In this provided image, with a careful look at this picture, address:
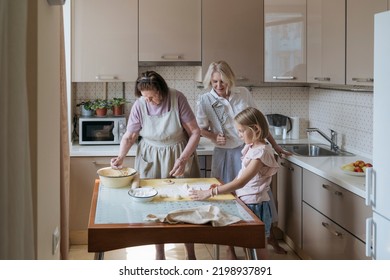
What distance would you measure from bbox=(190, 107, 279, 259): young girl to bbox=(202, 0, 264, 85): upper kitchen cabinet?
48.4 inches

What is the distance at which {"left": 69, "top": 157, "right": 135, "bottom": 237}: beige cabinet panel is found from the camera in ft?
11.3

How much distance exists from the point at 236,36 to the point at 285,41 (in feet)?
1.16

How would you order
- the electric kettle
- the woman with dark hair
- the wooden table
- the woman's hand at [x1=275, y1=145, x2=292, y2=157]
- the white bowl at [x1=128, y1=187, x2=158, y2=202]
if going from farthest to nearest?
the electric kettle < the woman's hand at [x1=275, y1=145, x2=292, y2=157] < the woman with dark hair < the white bowl at [x1=128, y1=187, x2=158, y2=202] < the wooden table

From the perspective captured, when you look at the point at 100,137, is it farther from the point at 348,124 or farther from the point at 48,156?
the point at 48,156

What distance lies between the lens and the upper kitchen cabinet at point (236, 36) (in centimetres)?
357

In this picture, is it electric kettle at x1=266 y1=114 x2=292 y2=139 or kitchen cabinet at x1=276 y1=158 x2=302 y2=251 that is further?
electric kettle at x1=266 y1=114 x2=292 y2=139

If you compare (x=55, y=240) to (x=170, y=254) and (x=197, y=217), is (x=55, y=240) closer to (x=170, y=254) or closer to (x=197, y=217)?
(x=197, y=217)

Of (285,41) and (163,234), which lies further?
(285,41)

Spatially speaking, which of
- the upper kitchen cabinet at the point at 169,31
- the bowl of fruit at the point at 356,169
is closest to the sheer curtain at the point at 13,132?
the bowl of fruit at the point at 356,169

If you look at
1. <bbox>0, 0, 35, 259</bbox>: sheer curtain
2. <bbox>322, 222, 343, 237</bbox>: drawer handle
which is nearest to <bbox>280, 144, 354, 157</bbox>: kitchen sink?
<bbox>322, 222, 343, 237</bbox>: drawer handle

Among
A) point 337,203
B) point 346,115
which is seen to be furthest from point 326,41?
point 337,203

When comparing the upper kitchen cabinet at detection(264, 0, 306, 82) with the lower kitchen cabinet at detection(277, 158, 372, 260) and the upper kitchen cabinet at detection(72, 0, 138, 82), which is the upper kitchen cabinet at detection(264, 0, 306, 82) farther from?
the upper kitchen cabinet at detection(72, 0, 138, 82)

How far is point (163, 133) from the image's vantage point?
277cm
